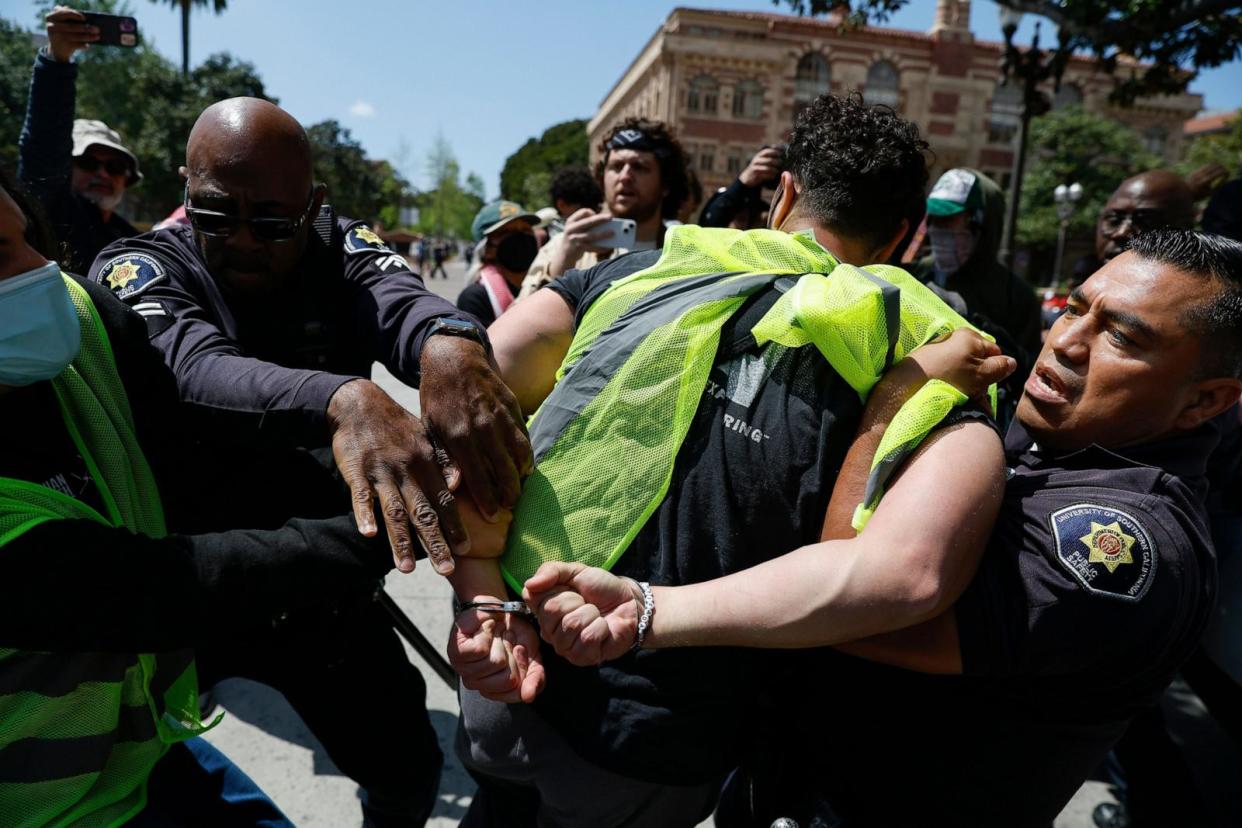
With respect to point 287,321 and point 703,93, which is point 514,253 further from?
point 703,93

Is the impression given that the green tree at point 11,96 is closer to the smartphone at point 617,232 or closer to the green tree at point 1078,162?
the smartphone at point 617,232

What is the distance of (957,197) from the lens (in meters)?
3.49

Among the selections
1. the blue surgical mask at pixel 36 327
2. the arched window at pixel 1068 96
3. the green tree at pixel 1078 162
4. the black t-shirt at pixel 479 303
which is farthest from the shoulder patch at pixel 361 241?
the arched window at pixel 1068 96

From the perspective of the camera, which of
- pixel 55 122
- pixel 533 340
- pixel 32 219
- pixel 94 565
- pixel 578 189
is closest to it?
pixel 94 565

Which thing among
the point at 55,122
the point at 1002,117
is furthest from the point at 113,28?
the point at 1002,117

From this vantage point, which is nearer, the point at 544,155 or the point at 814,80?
the point at 814,80

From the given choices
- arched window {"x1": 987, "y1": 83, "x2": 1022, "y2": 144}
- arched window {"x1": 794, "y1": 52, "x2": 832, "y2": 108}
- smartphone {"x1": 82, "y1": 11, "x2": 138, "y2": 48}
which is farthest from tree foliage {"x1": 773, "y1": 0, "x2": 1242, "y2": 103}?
arched window {"x1": 987, "y1": 83, "x2": 1022, "y2": 144}

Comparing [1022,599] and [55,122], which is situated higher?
[55,122]

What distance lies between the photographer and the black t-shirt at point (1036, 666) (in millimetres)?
1215

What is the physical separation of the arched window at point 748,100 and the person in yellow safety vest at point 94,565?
45.8m

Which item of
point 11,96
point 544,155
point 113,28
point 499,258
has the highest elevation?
point 544,155

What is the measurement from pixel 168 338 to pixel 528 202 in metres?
47.9

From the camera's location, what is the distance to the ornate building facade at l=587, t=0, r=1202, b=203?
42.2 meters

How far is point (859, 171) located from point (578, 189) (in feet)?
11.8
